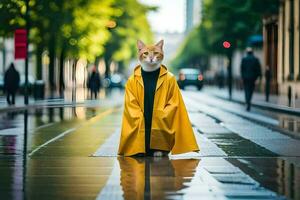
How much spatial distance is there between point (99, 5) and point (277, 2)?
13.9 m

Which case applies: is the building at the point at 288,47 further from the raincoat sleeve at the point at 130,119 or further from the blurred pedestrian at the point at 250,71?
the raincoat sleeve at the point at 130,119

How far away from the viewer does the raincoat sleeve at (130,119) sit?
12.1 meters

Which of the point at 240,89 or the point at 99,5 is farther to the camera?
the point at 240,89

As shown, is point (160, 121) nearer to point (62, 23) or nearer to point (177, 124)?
point (177, 124)

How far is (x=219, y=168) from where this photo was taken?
11031 mm

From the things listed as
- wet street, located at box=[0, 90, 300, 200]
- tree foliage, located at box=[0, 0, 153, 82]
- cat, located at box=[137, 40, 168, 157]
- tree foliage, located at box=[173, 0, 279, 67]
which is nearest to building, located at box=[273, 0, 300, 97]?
Answer: tree foliage, located at box=[173, 0, 279, 67]

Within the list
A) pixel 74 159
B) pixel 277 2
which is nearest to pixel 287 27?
pixel 277 2

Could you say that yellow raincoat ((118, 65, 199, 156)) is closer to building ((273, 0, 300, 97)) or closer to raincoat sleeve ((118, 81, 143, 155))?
raincoat sleeve ((118, 81, 143, 155))

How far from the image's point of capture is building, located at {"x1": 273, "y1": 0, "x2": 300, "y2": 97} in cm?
4950

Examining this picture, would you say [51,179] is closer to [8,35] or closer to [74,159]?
[74,159]

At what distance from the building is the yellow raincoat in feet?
118

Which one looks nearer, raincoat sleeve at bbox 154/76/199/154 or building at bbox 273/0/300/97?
raincoat sleeve at bbox 154/76/199/154

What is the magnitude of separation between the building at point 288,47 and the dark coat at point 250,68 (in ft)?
59.4

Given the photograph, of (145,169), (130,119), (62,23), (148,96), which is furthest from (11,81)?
(145,169)
